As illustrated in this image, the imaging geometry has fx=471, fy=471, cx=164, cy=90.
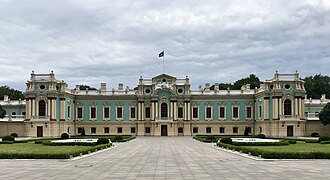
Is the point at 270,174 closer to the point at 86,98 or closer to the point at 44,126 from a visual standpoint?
the point at 44,126

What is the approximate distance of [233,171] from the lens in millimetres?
19344

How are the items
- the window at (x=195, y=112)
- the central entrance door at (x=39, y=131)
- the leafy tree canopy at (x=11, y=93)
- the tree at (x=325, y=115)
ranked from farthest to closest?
A: 1. the leafy tree canopy at (x=11, y=93)
2. the window at (x=195, y=112)
3. the central entrance door at (x=39, y=131)
4. the tree at (x=325, y=115)

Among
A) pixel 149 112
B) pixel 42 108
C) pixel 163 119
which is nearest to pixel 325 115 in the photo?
pixel 163 119

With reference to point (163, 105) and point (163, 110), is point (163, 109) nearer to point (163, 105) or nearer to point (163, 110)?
point (163, 110)

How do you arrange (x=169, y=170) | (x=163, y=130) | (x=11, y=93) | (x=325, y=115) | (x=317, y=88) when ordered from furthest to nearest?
1. (x=11, y=93)
2. (x=317, y=88)
3. (x=163, y=130)
4. (x=325, y=115)
5. (x=169, y=170)

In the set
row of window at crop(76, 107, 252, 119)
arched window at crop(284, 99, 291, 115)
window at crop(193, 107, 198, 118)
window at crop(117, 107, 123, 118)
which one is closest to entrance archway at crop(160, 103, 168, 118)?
row of window at crop(76, 107, 252, 119)

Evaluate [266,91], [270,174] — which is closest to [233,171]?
[270,174]

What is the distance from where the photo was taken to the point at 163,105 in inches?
2992

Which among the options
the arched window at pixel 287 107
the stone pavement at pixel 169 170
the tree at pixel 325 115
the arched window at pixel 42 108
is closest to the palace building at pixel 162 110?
the arched window at pixel 42 108

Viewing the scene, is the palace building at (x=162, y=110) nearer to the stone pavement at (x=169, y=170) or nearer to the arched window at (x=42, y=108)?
the arched window at (x=42, y=108)

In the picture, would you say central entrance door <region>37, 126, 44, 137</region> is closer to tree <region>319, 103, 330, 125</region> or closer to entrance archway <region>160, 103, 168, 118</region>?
entrance archway <region>160, 103, 168, 118</region>

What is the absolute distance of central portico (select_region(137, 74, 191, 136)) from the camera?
75.1 meters

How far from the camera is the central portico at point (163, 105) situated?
247ft

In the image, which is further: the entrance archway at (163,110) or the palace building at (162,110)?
the entrance archway at (163,110)
